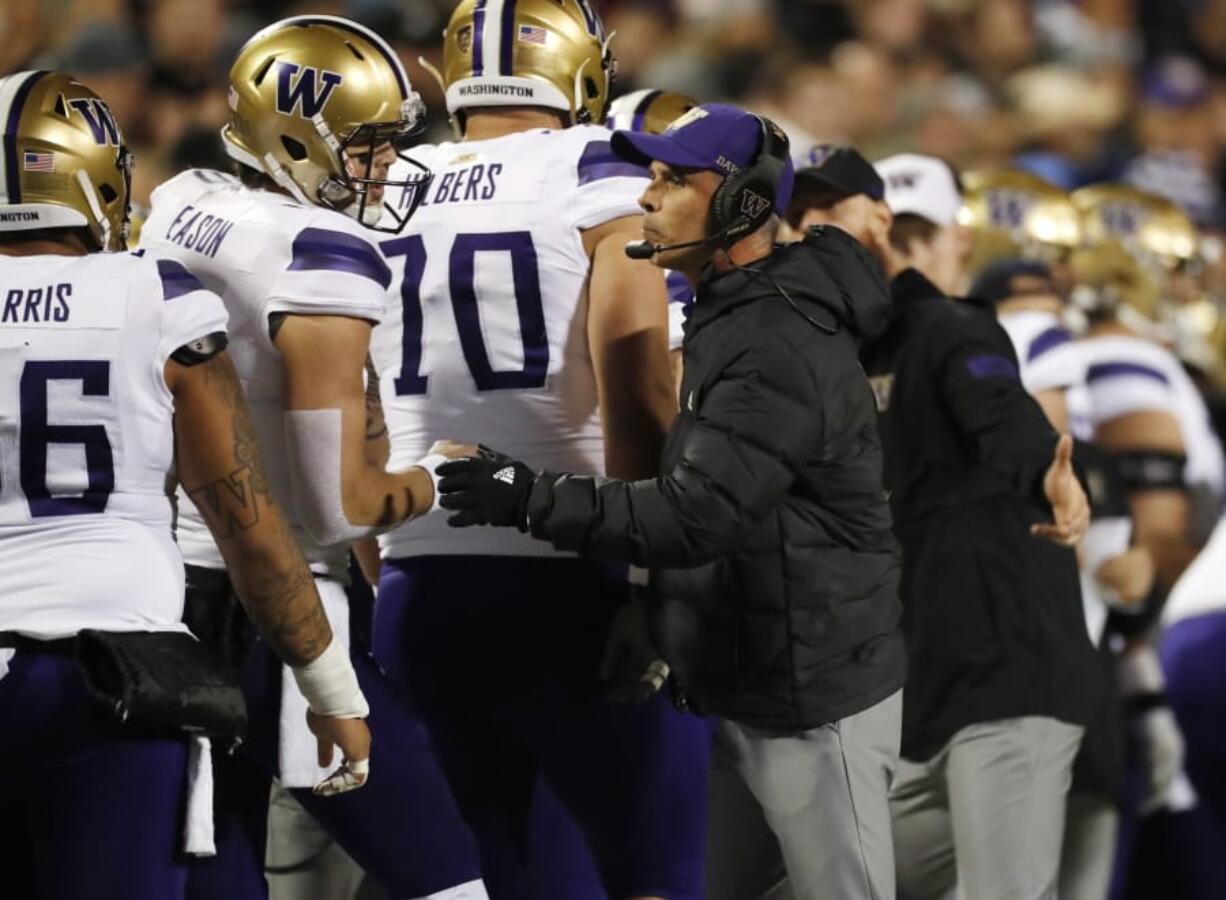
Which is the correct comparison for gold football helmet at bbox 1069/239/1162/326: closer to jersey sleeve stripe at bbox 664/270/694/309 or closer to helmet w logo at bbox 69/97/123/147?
jersey sleeve stripe at bbox 664/270/694/309

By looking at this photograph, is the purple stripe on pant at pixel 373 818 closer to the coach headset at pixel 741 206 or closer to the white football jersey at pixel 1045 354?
the coach headset at pixel 741 206

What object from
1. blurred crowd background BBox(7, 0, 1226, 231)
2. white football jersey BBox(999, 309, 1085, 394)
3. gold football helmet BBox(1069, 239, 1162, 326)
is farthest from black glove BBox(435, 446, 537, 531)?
blurred crowd background BBox(7, 0, 1226, 231)

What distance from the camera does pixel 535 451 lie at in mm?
3432

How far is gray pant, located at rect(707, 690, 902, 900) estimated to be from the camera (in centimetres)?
312

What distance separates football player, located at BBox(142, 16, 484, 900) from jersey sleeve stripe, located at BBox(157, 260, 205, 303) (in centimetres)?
30

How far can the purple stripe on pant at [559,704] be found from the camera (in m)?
3.36

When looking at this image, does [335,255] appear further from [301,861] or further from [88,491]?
[301,861]

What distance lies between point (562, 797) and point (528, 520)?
0.59 metres

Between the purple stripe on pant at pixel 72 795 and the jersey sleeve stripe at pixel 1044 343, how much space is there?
8.92ft

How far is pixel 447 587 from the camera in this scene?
3432 mm

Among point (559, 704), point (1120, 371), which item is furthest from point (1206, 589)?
point (1120, 371)

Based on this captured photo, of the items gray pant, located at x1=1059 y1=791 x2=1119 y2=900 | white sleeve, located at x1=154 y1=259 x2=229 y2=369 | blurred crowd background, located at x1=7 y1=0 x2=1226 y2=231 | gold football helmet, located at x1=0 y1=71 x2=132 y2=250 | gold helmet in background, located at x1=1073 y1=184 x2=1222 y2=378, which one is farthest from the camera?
blurred crowd background, located at x1=7 y1=0 x2=1226 y2=231

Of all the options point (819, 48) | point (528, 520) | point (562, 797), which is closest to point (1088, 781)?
point (562, 797)

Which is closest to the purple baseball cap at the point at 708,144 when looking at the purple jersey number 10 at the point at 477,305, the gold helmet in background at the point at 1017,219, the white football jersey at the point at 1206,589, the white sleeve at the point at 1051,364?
the purple jersey number 10 at the point at 477,305
